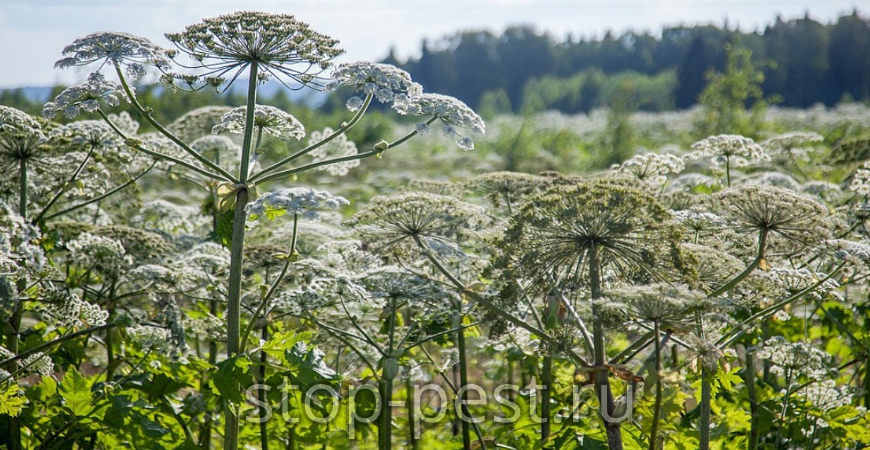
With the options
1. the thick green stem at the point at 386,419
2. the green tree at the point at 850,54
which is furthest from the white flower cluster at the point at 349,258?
the green tree at the point at 850,54

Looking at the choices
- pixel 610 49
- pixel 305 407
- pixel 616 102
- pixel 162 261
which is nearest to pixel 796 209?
pixel 305 407

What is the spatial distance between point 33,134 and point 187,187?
962 cm

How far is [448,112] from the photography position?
4016mm

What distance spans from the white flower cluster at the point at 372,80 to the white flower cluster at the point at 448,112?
6cm

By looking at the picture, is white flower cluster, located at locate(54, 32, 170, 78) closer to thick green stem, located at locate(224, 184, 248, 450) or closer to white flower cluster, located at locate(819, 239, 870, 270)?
thick green stem, located at locate(224, 184, 248, 450)

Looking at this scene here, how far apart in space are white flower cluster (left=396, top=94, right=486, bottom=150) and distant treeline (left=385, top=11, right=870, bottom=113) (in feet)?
80.6

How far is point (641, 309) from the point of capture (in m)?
3.37

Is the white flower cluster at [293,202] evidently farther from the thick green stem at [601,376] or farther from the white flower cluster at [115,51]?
the thick green stem at [601,376]

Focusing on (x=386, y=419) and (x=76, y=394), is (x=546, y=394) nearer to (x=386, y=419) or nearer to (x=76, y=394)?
(x=386, y=419)

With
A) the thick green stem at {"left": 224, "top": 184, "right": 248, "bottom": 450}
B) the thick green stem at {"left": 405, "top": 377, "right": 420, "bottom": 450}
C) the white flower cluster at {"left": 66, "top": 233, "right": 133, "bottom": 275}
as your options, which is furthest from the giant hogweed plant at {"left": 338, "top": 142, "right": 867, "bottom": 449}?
the white flower cluster at {"left": 66, "top": 233, "right": 133, "bottom": 275}

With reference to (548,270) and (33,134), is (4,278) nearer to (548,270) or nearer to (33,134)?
(33,134)

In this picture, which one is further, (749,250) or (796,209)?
(749,250)

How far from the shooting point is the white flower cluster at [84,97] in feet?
12.7

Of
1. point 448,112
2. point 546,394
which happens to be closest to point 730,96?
point 546,394
